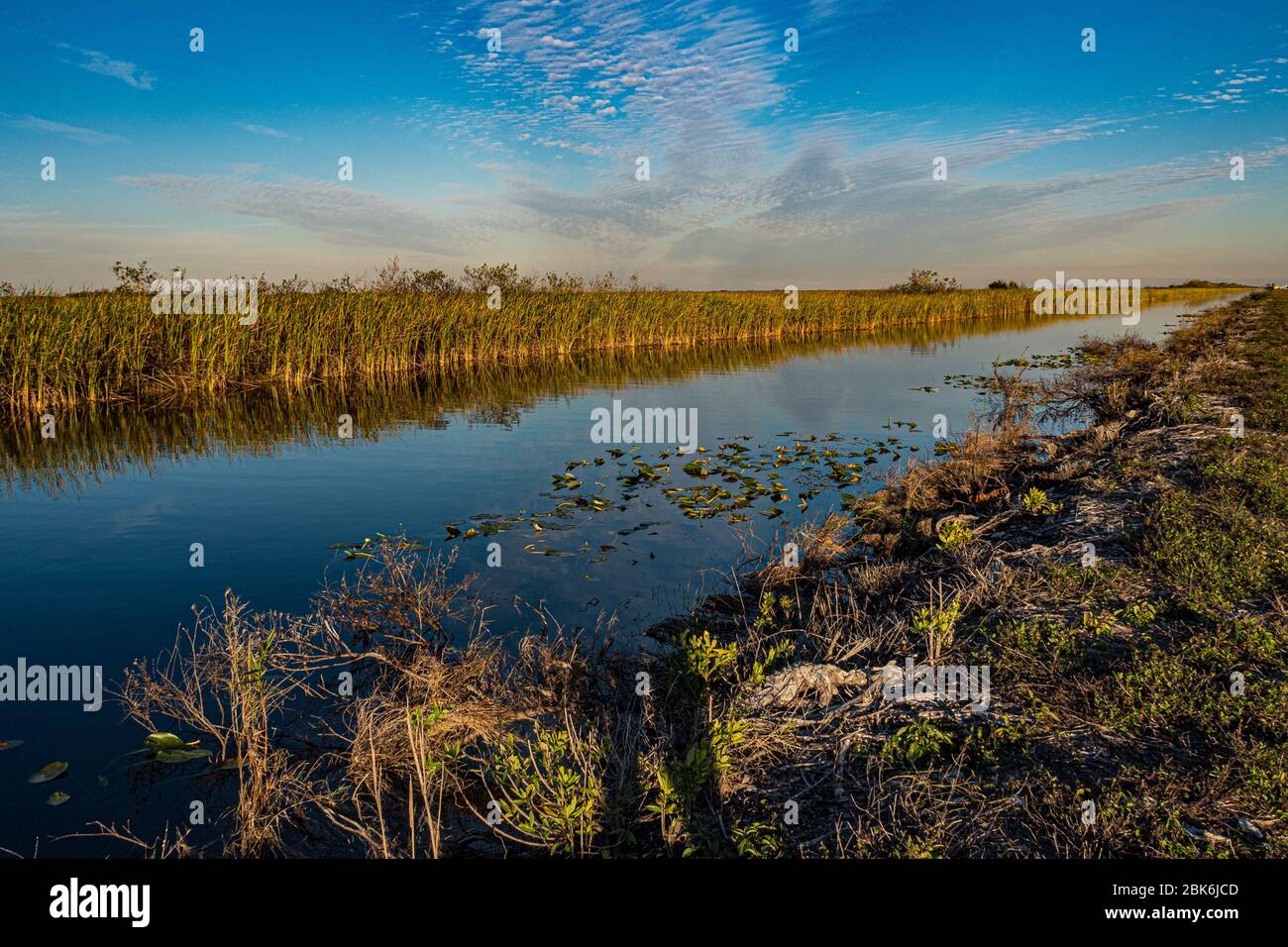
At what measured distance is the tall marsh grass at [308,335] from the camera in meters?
16.3

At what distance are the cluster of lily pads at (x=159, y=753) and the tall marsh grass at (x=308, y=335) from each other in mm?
15420

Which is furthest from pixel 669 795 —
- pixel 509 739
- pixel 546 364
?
pixel 546 364

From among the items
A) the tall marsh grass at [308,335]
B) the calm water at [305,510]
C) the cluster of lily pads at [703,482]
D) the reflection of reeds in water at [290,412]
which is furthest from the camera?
the tall marsh grass at [308,335]

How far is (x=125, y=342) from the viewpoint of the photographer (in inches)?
696

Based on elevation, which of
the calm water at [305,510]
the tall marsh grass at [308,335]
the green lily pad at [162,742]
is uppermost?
the tall marsh grass at [308,335]

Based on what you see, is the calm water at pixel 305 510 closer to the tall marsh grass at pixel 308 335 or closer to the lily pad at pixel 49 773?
the lily pad at pixel 49 773

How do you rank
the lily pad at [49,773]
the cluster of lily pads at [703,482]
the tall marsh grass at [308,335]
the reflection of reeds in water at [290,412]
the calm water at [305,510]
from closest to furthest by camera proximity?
the lily pad at [49,773] → the calm water at [305,510] → the cluster of lily pads at [703,482] → the reflection of reeds in water at [290,412] → the tall marsh grass at [308,335]

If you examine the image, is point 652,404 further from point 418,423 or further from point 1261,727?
point 1261,727

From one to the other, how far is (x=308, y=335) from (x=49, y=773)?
64.8 feet

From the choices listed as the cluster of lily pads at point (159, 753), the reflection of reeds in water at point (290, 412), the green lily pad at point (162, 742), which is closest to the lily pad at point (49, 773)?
the cluster of lily pads at point (159, 753)

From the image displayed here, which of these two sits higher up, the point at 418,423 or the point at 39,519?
the point at 418,423

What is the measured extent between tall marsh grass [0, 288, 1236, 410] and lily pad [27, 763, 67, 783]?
15427mm
